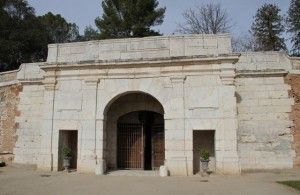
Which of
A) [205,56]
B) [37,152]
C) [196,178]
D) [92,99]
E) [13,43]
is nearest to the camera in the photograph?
[196,178]

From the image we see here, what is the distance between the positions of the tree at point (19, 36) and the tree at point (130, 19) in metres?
5.49

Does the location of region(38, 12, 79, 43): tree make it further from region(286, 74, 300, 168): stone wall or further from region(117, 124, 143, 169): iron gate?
region(286, 74, 300, 168): stone wall

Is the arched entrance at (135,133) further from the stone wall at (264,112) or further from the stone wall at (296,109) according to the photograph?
the stone wall at (296,109)

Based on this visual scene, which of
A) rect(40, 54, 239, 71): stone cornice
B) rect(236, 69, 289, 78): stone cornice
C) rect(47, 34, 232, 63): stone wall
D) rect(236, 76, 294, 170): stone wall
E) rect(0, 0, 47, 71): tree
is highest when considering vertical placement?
rect(0, 0, 47, 71): tree

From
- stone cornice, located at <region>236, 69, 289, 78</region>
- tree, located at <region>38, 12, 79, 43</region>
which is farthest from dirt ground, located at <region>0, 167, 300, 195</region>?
tree, located at <region>38, 12, 79, 43</region>

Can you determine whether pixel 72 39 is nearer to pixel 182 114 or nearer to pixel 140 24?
pixel 140 24

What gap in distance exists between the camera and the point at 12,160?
16.1 metres

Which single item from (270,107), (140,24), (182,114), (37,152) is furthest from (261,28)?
(37,152)

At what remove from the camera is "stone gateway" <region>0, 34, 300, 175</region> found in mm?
12781

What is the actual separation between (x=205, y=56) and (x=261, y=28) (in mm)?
17975

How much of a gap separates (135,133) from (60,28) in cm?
2718

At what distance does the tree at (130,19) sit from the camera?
2819 centimetres

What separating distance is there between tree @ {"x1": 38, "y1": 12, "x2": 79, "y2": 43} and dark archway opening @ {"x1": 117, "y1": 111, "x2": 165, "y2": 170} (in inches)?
970

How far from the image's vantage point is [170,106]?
Result: 1305 centimetres
